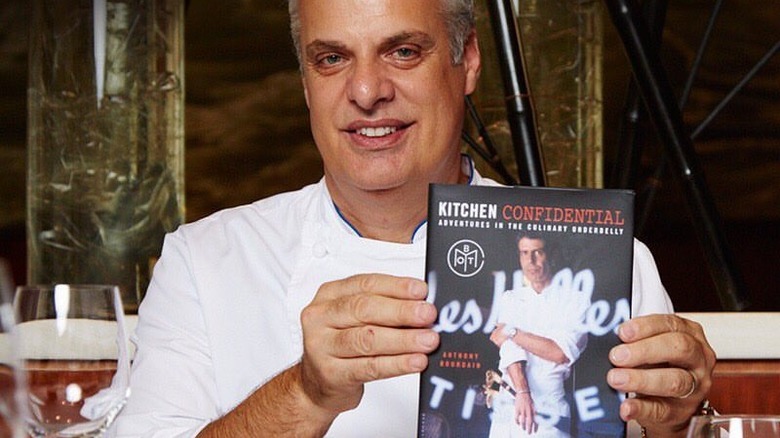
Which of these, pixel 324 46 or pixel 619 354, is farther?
pixel 324 46

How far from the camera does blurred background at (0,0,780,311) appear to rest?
756cm

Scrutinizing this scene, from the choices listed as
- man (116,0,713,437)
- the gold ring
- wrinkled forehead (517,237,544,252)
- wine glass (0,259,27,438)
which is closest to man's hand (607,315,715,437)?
the gold ring

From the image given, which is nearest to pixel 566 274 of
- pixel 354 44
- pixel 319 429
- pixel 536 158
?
pixel 319 429

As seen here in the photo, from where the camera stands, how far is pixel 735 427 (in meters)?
0.69

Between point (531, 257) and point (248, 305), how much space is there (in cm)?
63

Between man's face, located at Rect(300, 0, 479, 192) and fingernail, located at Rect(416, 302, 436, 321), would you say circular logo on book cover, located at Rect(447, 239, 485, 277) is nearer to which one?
fingernail, located at Rect(416, 302, 436, 321)

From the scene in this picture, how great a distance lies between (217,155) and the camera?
7578 mm

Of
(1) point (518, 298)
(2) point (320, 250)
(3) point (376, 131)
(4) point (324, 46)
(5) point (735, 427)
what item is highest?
(4) point (324, 46)

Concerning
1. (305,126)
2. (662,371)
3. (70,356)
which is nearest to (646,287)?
(662,371)

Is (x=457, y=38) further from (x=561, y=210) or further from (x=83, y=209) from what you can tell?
(x=83, y=209)

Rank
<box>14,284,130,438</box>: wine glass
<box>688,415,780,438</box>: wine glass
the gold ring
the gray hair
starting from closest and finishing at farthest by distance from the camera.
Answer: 1. <box>688,415,780,438</box>: wine glass
2. <box>14,284,130,438</box>: wine glass
3. the gold ring
4. the gray hair

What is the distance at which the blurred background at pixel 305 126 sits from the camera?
24.8 feet

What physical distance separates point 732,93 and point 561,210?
1769 millimetres

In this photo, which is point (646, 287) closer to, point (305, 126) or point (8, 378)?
point (8, 378)
